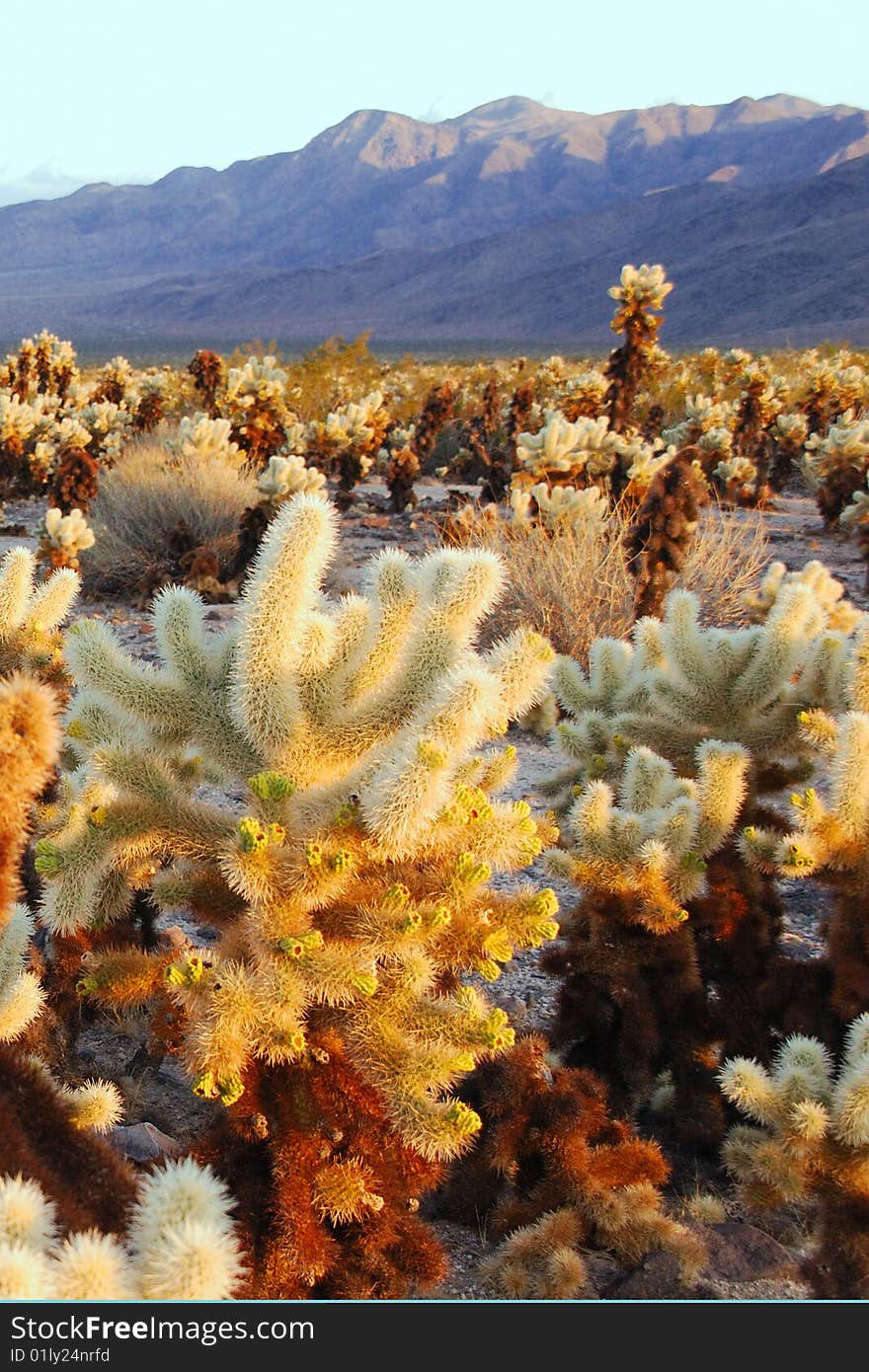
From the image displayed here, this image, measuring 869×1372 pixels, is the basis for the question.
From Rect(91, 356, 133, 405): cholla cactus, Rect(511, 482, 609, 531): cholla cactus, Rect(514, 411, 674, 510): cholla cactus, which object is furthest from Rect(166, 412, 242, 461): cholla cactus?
Rect(91, 356, 133, 405): cholla cactus

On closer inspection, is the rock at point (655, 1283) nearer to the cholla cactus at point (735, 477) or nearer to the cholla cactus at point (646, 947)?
the cholla cactus at point (646, 947)

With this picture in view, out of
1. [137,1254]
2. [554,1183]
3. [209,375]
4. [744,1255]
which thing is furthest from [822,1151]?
[209,375]

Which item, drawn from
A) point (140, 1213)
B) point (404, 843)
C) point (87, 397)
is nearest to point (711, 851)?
point (404, 843)

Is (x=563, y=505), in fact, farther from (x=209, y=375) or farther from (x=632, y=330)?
(x=209, y=375)

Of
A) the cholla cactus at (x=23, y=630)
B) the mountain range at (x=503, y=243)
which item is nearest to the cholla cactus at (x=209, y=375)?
the cholla cactus at (x=23, y=630)

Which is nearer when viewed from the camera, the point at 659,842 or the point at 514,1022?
the point at 659,842

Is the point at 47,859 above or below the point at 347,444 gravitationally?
above

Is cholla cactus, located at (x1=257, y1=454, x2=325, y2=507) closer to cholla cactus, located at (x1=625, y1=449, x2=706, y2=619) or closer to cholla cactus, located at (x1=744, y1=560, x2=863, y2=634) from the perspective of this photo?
cholla cactus, located at (x1=625, y1=449, x2=706, y2=619)

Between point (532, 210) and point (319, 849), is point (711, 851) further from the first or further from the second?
point (532, 210)
